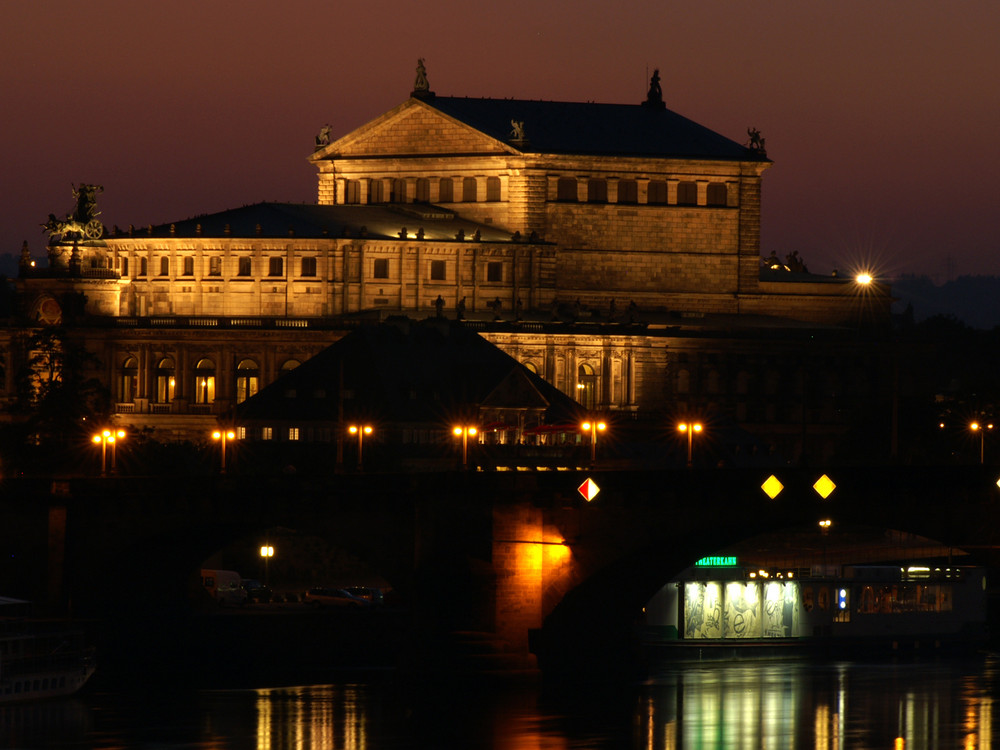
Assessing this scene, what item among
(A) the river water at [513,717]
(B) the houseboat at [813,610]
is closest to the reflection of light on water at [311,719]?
(A) the river water at [513,717]

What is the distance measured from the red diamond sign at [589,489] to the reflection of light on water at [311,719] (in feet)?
37.9

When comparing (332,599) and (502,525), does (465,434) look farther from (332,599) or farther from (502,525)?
(502,525)

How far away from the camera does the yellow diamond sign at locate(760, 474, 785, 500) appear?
114m

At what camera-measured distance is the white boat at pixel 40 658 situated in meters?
122

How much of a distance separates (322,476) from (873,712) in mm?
23313

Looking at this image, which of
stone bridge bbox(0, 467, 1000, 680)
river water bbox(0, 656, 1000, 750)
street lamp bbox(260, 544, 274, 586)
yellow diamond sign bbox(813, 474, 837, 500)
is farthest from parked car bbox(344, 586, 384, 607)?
yellow diamond sign bbox(813, 474, 837, 500)

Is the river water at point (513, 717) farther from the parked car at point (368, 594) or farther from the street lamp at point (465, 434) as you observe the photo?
the parked car at point (368, 594)

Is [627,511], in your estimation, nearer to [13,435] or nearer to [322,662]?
[322,662]

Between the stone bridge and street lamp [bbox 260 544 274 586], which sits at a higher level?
the stone bridge

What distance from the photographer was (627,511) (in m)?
119

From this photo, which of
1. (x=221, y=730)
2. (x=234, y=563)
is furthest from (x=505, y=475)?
(x=234, y=563)

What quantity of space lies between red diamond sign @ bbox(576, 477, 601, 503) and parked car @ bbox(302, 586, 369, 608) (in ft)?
117

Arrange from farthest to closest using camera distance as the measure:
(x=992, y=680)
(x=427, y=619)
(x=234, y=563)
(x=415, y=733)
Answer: (x=234, y=563), (x=992, y=680), (x=427, y=619), (x=415, y=733)

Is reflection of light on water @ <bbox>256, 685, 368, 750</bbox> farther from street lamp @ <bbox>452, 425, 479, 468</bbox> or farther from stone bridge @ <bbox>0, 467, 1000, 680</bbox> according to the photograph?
street lamp @ <bbox>452, 425, 479, 468</bbox>
